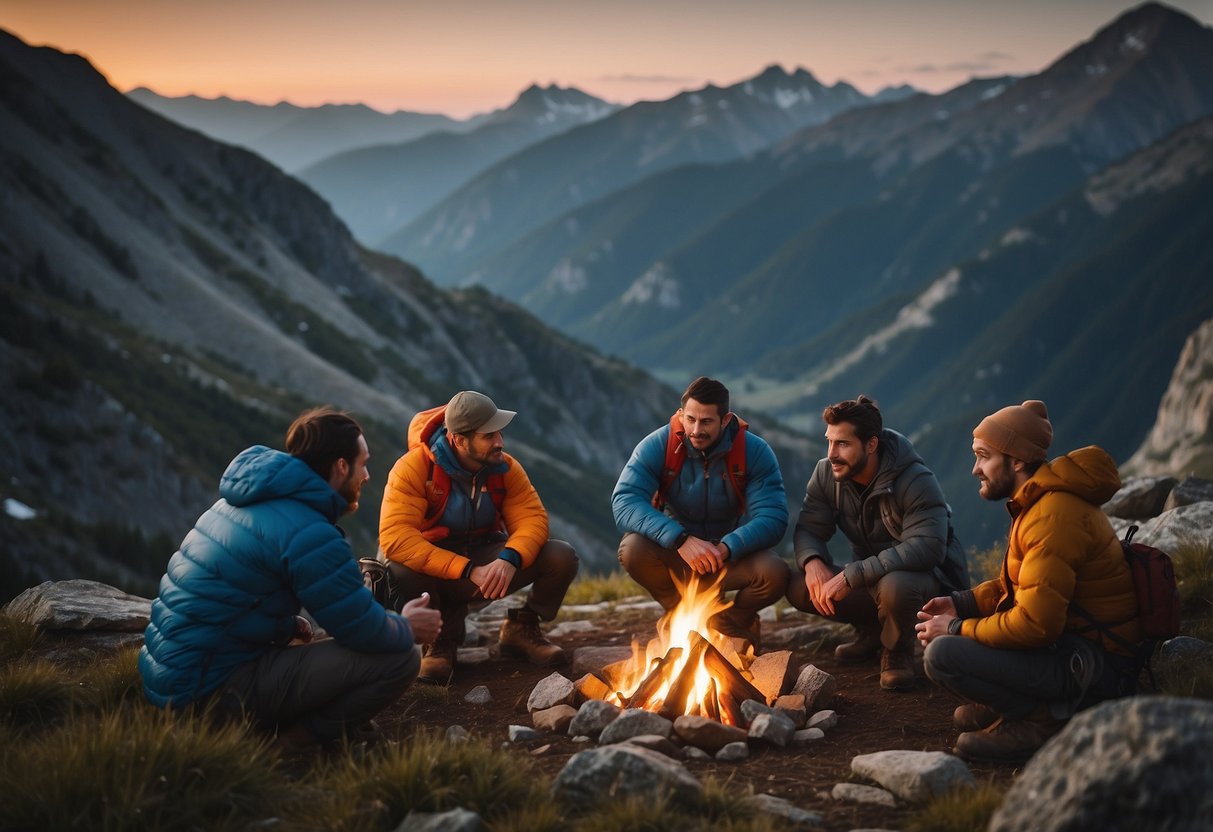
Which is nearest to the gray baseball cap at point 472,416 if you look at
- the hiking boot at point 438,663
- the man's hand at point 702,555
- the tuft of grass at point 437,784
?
the man's hand at point 702,555

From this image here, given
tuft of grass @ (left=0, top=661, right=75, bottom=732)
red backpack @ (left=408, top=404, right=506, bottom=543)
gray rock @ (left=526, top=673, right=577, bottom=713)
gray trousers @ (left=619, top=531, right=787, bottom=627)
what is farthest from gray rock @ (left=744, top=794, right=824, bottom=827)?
tuft of grass @ (left=0, top=661, right=75, bottom=732)

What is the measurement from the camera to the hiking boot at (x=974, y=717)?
742cm

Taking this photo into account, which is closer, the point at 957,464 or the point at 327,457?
the point at 327,457

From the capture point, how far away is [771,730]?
7152mm

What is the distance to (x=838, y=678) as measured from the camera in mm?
9023

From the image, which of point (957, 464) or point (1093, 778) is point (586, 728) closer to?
point (1093, 778)

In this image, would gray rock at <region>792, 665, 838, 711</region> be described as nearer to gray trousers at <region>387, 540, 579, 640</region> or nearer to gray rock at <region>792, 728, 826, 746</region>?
gray rock at <region>792, 728, 826, 746</region>

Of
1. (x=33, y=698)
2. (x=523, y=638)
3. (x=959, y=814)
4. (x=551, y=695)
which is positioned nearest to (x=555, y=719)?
(x=551, y=695)

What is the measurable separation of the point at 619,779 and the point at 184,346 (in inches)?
3229

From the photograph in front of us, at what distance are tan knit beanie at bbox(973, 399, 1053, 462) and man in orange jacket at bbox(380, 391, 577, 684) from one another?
11.9 feet

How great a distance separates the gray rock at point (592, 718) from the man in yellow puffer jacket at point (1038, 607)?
2321mm

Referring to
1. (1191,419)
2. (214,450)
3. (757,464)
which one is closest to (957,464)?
(1191,419)

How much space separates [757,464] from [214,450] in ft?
204

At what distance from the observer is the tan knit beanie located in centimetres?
683
